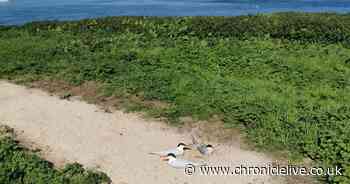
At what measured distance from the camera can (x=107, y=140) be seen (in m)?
6.68

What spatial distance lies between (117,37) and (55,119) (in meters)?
6.43

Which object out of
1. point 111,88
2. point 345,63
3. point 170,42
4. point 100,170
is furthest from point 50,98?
point 345,63

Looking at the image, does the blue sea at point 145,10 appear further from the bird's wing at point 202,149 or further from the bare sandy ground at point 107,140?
the bird's wing at point 202,149

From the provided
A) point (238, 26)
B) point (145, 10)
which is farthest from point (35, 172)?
point (145, 10)

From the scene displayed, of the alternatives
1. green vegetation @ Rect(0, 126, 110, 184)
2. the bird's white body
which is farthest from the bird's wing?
green vegetation @ Rect(0, 126, 110, 184)

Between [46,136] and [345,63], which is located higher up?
[345,63]

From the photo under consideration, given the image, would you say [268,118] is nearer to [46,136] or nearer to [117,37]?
[46,136]

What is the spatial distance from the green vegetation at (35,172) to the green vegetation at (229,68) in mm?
2112

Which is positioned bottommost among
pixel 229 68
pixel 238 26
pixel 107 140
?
pixel 107 140

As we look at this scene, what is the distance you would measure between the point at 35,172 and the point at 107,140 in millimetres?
1433

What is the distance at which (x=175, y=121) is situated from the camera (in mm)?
7223

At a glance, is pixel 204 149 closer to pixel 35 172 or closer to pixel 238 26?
pixel 35 172

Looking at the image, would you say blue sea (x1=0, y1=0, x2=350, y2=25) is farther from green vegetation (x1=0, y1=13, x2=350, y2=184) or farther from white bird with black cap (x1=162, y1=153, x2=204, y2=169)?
white bird with black cap (x1=162, y1=153, x2=204, y2=169)

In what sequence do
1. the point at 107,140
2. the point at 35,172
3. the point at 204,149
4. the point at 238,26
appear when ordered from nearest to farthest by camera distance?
1. the point at 35,172
2. the point at 204,149
3. the point at 107,140
4. the point at 238,26
